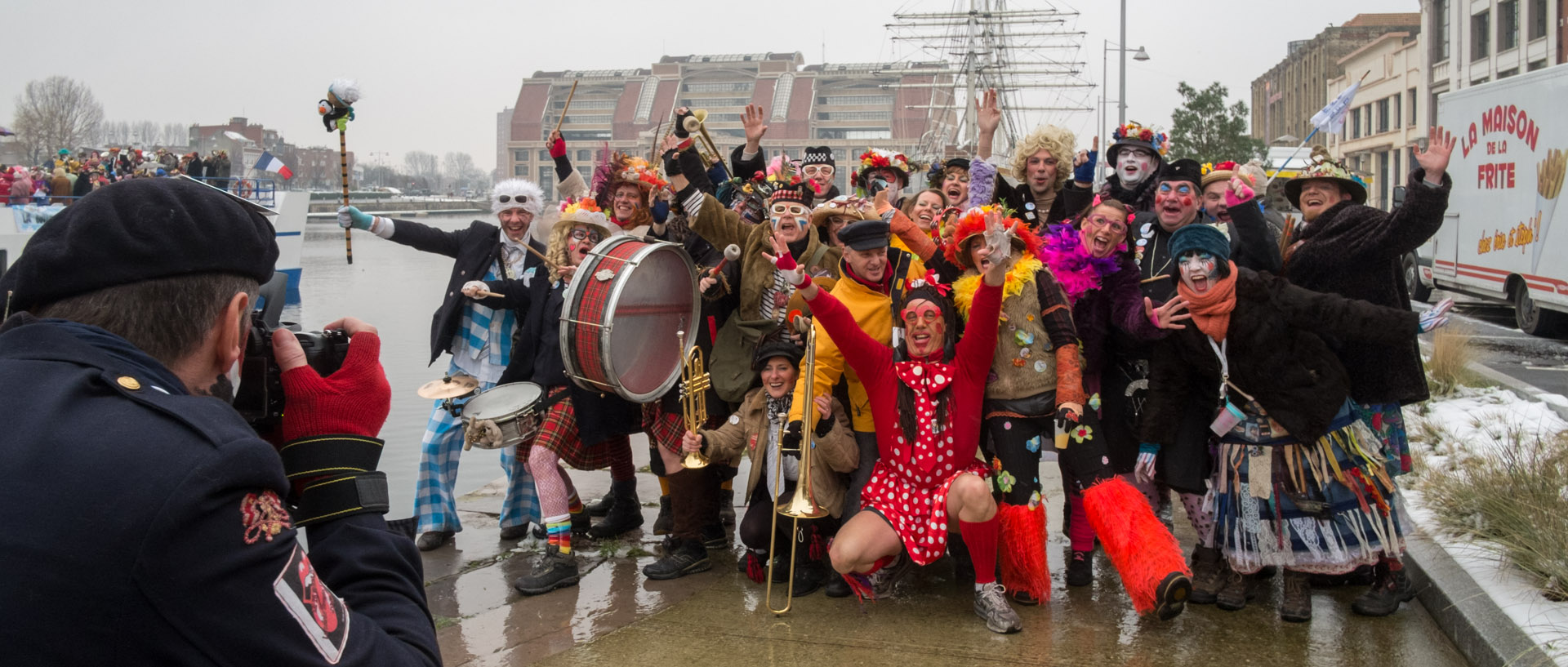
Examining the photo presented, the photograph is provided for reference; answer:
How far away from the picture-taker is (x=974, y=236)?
5.00m

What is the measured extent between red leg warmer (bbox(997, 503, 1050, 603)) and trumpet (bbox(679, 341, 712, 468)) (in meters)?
1.35

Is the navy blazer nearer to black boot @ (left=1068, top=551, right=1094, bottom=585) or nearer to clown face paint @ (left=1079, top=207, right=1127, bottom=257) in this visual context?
clown face paint @ (left=1079, top=207, right=1127, bottom=257)

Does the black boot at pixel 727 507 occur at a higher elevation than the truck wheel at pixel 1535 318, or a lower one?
lower

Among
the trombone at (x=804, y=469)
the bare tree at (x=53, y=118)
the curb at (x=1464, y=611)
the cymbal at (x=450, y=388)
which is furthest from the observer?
the bare tree at (x=53, y=118)

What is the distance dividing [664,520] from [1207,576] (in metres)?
2.87

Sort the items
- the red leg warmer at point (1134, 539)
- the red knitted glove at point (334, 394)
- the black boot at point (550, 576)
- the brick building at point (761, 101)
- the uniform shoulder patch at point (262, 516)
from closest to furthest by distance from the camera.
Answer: the uniform shoulder patch at point (262, 516) < the red knitted glove at point (334, 394) < the red leg warmer at point (1134, 539) < the black boot at point (550, 576) < the brick building at point (761, 101)

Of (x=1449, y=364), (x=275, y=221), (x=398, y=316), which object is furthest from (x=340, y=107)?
(x=275, y=221)

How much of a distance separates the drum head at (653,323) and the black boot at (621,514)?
3.16 ft

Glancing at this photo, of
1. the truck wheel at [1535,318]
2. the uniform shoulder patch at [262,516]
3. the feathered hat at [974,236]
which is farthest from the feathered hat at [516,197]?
the truck wheel at [1535,318]

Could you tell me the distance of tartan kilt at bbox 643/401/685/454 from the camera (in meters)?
5.73

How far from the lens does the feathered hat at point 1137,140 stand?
19.7ft

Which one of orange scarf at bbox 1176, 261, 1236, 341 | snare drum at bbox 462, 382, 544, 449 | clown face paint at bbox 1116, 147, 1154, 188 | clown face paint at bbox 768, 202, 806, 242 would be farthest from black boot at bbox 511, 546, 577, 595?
clown face paint at bbox 1116, 147, 1154, 188

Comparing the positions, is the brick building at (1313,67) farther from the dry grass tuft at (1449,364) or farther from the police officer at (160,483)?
the police officer at (160,483)

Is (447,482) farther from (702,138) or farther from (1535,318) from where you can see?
(1535,318)
